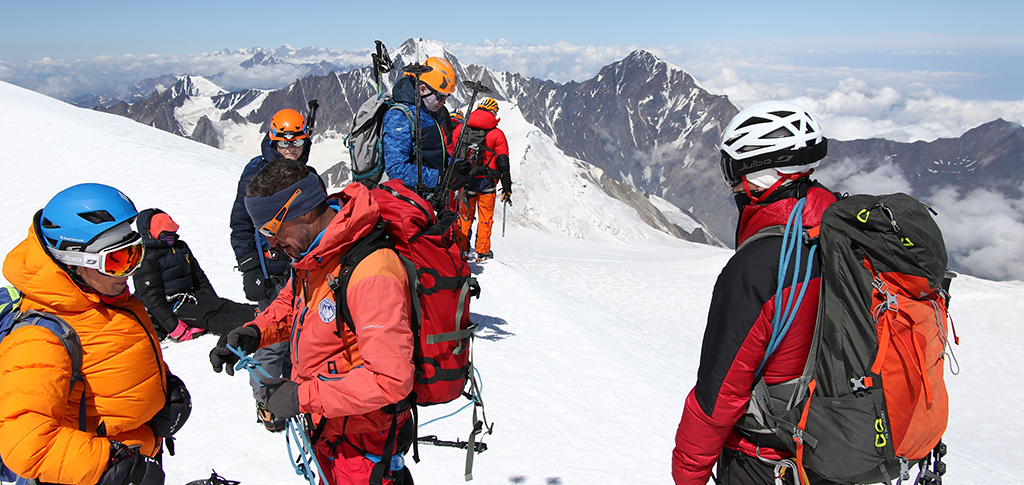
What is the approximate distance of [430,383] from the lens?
3.20 meters

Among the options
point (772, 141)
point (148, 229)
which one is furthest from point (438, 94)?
point (772, 141)

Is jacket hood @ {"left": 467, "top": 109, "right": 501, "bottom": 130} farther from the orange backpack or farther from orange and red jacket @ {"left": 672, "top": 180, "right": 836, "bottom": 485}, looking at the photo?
the orange backpack

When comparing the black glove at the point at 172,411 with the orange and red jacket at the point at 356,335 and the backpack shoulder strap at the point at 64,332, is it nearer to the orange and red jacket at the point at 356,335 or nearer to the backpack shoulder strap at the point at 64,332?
the backpack shoulder strap at the point at 64,332

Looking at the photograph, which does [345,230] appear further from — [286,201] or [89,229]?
[89,229]

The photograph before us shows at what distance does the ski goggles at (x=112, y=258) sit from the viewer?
2.66 metres

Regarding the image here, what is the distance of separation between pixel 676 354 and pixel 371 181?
6436 millimetres

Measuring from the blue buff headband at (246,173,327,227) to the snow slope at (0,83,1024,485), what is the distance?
280 centimetres

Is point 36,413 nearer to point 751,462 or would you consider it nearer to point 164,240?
point 751,462

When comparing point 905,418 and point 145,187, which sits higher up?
point 905,418

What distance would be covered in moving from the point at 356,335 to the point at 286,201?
826 millimetres

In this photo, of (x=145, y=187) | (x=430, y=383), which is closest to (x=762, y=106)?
(x=430, y=383)

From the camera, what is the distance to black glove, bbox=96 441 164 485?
8.48 ft

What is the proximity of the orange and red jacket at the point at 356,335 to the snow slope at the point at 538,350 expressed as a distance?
2315 mm

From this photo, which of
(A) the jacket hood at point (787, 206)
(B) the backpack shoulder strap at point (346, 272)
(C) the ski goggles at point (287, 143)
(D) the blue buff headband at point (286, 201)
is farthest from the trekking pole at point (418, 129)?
(A) the jacket hood at point (787, 206)
